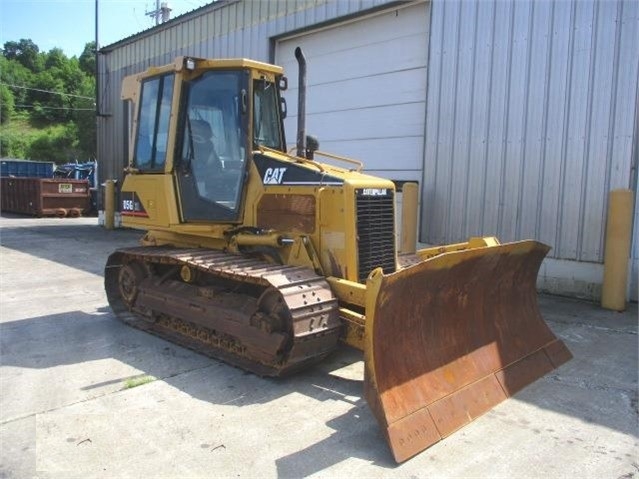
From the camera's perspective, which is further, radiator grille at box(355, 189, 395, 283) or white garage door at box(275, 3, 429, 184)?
white garage door at box(275, 3, 429, 184)

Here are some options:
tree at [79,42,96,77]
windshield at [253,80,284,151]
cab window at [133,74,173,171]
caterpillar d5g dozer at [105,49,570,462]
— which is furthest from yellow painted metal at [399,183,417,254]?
tree at [79,42,96,77]

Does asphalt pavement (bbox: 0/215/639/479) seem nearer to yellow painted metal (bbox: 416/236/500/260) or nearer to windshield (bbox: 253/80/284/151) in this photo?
yellow painted metal (bbox: 416/236/500/260)

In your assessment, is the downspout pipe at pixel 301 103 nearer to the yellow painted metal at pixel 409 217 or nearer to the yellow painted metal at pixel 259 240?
the yellow painted metal at pixel 259 240

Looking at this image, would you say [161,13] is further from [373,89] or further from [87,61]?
[87,61]

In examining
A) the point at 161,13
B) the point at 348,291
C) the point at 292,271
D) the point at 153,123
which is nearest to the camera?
the point at 348,291

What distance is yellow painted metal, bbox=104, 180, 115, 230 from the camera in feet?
55.9

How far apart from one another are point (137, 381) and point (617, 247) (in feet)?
19.7

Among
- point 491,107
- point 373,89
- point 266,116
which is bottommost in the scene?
point 266,116

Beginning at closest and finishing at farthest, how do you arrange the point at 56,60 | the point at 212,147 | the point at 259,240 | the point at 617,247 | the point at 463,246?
1. the point at 259,240
2. the point at 212,147
3. the point at 463,246
4. the point at 617,247
5. the point at 56,60

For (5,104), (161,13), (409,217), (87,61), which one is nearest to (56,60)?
(87,61)

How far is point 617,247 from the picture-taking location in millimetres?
7371

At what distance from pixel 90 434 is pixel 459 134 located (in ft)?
Result: 23.8

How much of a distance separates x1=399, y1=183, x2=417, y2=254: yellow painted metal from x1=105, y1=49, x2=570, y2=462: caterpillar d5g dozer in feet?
10.7

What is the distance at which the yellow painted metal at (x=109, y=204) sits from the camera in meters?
17.0
